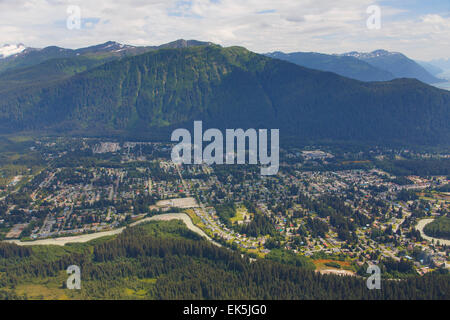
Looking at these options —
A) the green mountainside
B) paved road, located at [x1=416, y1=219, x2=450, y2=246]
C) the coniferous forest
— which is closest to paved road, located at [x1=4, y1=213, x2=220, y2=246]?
the coniferous forest

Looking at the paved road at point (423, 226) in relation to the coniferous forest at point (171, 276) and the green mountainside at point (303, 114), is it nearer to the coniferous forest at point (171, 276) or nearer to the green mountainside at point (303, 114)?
the coniferous forest at point (171, 276)

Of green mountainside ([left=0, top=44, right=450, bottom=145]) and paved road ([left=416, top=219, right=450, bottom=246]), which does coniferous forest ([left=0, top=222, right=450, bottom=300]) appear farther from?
green mountainside ([left=0, top=44, right=450, bottom=145])

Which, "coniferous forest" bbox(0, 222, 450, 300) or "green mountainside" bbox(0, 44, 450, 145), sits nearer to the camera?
"coniferous forest" bbox(0, 222, 450, 300)

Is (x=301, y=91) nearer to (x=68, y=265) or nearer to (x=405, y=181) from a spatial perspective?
(x=405, y=181)

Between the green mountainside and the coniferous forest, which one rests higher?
the green mountainside

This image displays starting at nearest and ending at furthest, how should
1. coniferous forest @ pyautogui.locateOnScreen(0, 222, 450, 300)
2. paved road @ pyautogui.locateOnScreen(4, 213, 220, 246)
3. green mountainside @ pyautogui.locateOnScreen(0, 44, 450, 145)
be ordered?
coniferous forest @ pyautogui.locateOnScreen(0, 222, 450, 300), paved road @ pyautogui.locateOnScreen(4, 213, 220, 246), green mountainside @ pyautogui.locateOnScreen(0, 44, 450, 145)

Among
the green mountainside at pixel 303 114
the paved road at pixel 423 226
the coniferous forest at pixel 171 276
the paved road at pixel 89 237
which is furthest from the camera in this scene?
the green mountainside at pixel 303 114

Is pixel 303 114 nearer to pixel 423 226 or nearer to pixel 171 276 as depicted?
pixel 423 226

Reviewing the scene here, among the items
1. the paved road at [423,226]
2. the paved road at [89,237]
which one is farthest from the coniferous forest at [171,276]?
the paved road at [423,226]

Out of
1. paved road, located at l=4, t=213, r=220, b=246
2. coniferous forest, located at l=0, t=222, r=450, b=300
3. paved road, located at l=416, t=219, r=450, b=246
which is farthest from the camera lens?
paved road, located at l=4, t=213, r=220, b=246

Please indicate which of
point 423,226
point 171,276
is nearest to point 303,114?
point 423,226

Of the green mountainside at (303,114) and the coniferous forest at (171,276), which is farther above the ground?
the green mountainside at (303,114)

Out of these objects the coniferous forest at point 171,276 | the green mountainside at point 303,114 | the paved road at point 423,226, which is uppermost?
the green mountainside at point 303,114

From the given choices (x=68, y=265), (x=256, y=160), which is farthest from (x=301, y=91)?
(x=68, y=265)
